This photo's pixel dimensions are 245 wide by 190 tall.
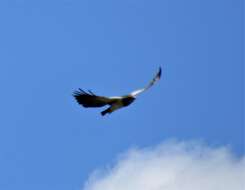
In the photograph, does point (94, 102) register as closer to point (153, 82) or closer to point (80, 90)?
point (80, 90)

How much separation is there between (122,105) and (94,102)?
165cm

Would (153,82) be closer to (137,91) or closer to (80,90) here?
(137,91)

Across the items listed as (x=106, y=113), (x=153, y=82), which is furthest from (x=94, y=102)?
(x=153, y=82)

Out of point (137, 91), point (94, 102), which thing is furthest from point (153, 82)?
point (94, 102)

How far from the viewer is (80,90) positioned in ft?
139

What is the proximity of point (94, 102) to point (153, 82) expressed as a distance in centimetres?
372

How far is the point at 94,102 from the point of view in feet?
139

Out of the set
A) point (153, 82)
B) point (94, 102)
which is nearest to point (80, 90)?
point (94, 102)

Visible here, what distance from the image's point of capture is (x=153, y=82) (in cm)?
4306

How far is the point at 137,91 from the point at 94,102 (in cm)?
266

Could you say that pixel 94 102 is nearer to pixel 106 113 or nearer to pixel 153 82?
pixel 106 113

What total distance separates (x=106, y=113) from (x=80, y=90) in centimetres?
201

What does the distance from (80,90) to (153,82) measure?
4.35 metres

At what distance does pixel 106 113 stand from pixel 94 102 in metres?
0.94
